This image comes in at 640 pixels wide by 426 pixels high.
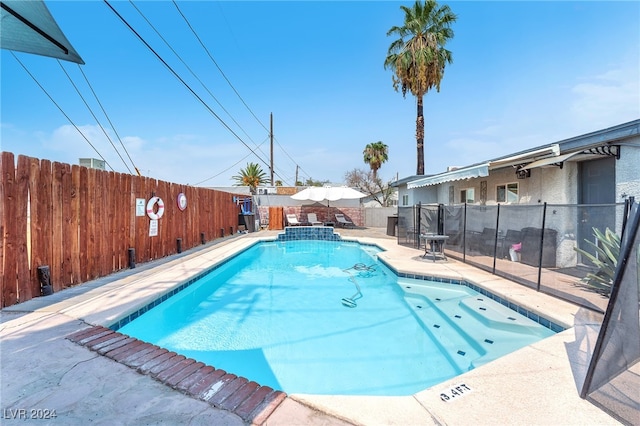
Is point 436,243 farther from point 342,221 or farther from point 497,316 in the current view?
point 342,221

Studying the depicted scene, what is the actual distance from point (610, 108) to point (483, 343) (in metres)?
10.8

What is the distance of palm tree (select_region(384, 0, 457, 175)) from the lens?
13.6m

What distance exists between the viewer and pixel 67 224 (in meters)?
4.62

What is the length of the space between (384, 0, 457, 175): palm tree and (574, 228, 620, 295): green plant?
38.5ft

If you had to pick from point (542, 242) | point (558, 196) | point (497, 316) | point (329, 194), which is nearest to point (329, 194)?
point (329, 194)

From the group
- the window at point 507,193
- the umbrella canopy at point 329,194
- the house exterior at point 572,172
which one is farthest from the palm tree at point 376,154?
the window at point 507,193

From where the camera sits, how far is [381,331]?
14.6 feet

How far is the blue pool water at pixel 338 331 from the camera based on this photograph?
339 centimetres

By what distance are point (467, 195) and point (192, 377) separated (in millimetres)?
10503

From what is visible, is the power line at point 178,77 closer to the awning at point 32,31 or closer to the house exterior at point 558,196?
the awning at point 32,31

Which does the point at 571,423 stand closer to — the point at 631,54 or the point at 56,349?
the point at 56,349

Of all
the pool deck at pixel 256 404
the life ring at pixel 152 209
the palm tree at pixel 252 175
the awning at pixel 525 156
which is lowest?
the pool deck at pixel 256 404

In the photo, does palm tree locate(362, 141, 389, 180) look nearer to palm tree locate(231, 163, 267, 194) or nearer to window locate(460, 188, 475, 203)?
palm tree locate(231, 163, 267, 194)

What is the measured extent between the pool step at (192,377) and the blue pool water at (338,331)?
964mm
